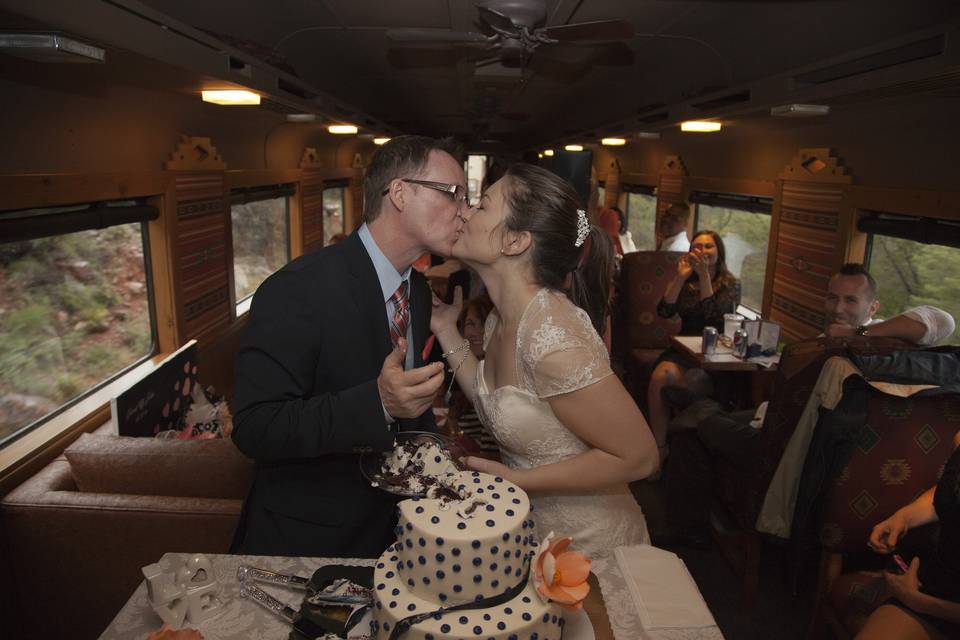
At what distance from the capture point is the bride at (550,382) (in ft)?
6.55

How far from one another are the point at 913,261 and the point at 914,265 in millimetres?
35

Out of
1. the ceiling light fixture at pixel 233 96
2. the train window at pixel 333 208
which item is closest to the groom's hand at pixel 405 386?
the ceiling light fixture at pixel 233 96

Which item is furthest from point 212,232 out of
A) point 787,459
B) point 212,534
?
point 787,459

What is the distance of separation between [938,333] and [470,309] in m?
2.80

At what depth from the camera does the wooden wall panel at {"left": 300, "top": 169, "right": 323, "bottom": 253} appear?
8.19m

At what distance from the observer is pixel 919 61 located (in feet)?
8.77

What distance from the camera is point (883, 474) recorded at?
2.76m

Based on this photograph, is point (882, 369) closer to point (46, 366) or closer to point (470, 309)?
point (470, 309)

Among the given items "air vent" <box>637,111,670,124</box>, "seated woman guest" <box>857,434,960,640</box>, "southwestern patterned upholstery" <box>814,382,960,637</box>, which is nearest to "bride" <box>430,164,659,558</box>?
"seated woman guest" <box>857,434,960,640</box>

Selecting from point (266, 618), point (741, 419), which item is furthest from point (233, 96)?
point (741, 419)

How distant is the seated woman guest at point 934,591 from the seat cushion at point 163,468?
261 cm

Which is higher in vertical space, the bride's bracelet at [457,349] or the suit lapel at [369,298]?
the suit lapel at [369,298]

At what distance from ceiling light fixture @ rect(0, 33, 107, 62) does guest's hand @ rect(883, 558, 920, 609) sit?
3.31 meters

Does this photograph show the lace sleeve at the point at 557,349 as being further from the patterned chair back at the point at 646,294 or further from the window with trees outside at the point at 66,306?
the patterned chair back at the point at 646,294
